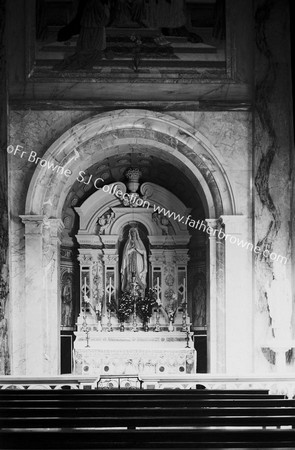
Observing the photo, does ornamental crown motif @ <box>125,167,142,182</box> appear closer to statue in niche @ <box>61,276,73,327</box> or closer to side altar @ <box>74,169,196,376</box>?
side altar @ <box>74,169,196,376</box>

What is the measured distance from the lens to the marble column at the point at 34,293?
1105 centimetres

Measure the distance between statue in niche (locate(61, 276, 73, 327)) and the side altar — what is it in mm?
207

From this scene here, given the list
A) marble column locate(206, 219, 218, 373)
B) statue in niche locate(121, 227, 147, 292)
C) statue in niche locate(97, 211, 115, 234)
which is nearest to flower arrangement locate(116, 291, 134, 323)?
statue in niche locate(121, 227, 147, 292)

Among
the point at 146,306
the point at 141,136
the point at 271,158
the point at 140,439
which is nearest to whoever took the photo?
the point at 140,439


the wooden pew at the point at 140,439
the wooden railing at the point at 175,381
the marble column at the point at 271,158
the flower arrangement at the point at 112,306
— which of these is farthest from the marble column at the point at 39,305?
the wooden pew at the point at 140,439

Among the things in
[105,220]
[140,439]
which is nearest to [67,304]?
[105,220]

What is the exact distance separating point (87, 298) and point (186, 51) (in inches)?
192

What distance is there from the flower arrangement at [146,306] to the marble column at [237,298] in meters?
2.59

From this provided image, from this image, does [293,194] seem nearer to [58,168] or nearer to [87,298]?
[58,168]

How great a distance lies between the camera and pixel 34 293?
1113 centimetres

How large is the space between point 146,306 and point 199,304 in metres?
0.96

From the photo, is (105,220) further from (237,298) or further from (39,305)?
(237,298)

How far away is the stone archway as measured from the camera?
36.6ft

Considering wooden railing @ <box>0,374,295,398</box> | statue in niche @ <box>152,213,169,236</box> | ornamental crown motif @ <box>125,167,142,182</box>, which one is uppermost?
ornamental crown motif @ <box>125,167,142,182</box>
